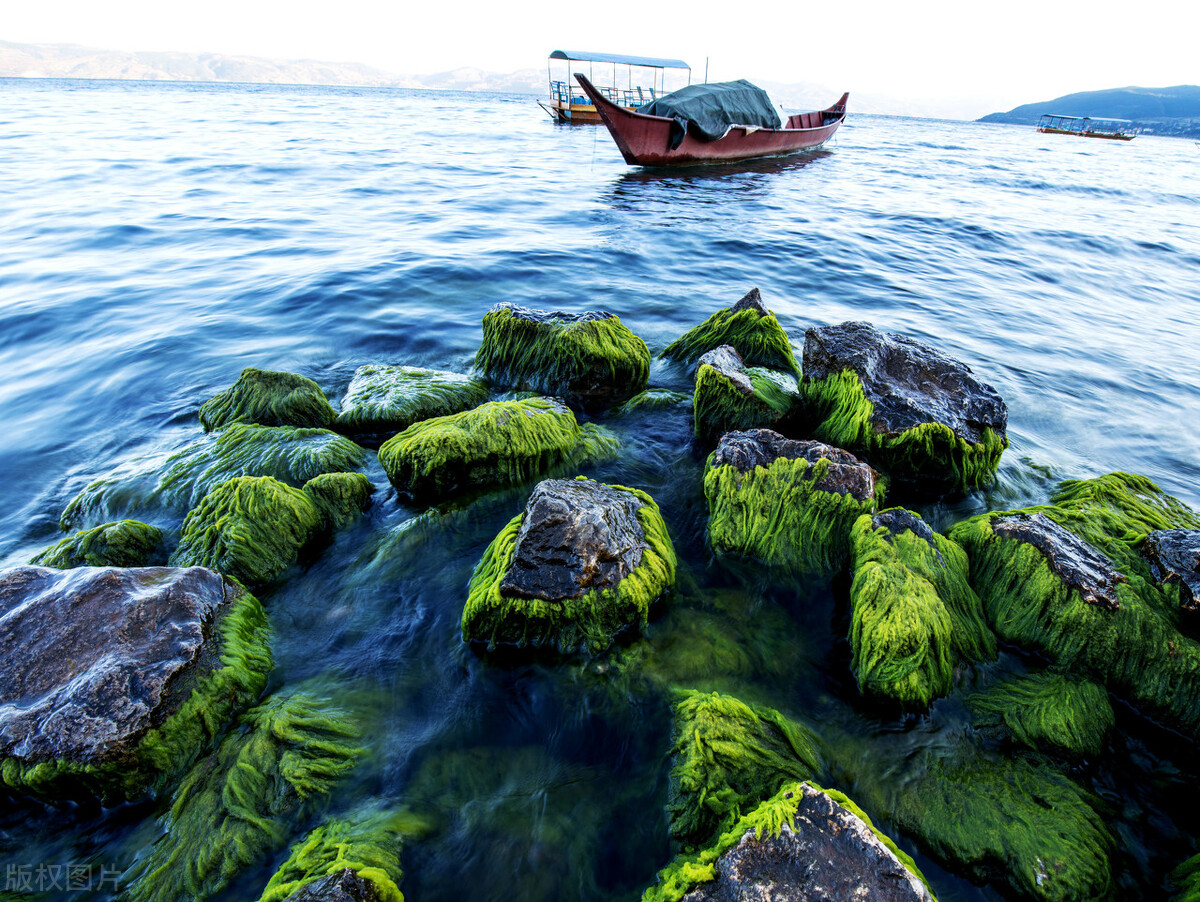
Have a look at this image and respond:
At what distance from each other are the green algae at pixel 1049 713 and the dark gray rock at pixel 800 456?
1205mm

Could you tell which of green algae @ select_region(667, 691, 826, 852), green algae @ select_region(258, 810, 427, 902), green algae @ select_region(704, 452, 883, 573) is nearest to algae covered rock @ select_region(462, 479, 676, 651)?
green algae @ select_region(667, 691, 826, 852)

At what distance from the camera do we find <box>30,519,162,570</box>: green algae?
3.26m

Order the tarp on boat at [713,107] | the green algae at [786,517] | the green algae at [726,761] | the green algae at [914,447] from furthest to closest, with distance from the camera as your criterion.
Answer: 1. the tarp on boat at [713,107]
2. the green algae at [914,447]
3. the green algae at [786,517]
4. the green algae at [726,761]

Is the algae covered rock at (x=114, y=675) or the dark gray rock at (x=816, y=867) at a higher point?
the dark gray rock at (x=816, y=867)

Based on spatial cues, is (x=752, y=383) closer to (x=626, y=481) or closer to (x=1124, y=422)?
(x=626, y=481)

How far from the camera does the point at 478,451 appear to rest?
3.90 meters

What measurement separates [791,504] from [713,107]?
19.4 metres

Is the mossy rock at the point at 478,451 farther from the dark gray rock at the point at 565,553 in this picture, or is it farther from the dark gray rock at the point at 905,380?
the dark gray rock at the point at 905,380

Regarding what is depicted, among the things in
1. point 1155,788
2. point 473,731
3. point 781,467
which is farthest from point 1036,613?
point 473,731

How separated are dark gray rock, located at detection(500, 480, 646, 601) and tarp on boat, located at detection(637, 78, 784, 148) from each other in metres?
19.2

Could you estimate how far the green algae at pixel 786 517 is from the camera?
3451 mm

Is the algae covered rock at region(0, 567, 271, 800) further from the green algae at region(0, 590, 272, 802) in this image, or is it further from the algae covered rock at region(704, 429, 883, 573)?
the algae covered rock at region(704, 429, 883, 573)

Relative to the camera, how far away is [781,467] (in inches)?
142

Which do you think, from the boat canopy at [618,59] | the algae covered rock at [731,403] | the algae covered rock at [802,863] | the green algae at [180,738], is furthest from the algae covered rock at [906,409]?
the boat canopy at [618,59]
